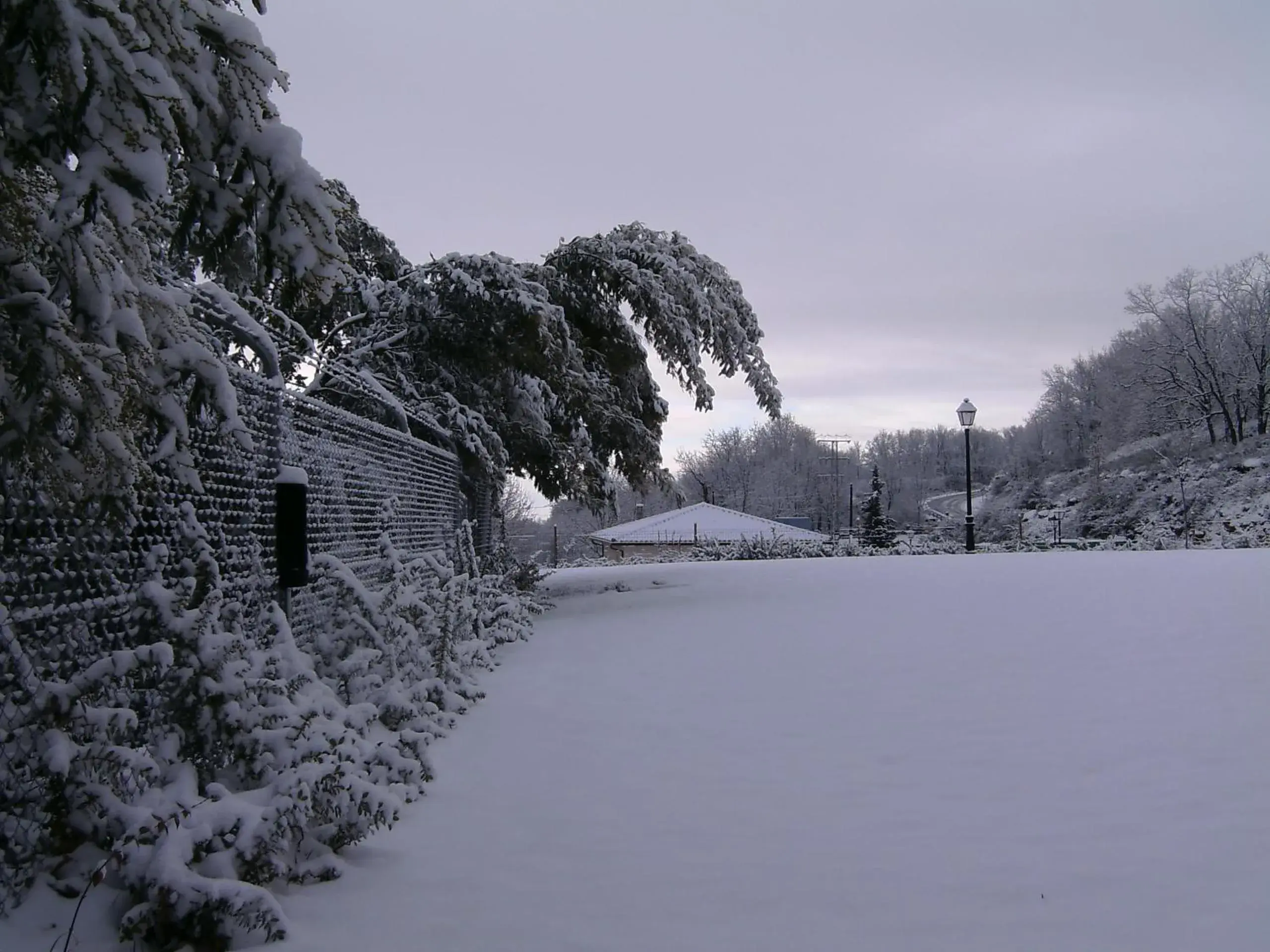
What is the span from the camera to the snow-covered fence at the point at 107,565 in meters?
2.50

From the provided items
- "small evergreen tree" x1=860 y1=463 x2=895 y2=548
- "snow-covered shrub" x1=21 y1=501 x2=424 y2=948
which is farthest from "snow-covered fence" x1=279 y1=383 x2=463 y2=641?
"small evergreen tree" x1=860 y1=463 x2=895 y2=548

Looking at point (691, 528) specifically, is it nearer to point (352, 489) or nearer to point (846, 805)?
point (352, 489)

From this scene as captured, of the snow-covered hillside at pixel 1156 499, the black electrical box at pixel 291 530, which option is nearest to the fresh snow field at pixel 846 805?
the black electrical box at pixel 291 530

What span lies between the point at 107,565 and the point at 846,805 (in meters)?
2.70

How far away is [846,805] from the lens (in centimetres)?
378

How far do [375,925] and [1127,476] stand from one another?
53.5 meters

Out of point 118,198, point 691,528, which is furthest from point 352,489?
point 691,528

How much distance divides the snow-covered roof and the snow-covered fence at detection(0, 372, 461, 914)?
3870 centimetres

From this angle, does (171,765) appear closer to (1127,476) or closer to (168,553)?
(168,553)

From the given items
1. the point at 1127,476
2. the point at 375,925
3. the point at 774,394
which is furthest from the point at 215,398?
the point at 1127,476

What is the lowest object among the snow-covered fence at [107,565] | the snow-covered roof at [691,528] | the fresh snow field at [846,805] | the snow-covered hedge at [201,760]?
the fresh snow field at [846,805]

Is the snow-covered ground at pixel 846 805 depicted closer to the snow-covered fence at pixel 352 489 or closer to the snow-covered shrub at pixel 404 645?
the snow-covered shrub at pixel 404 645

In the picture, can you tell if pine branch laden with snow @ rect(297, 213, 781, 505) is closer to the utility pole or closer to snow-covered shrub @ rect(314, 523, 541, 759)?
snow-covered shrub @ rect(314, 523, 541, 759)

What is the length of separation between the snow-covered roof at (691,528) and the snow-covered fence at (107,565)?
127ft
